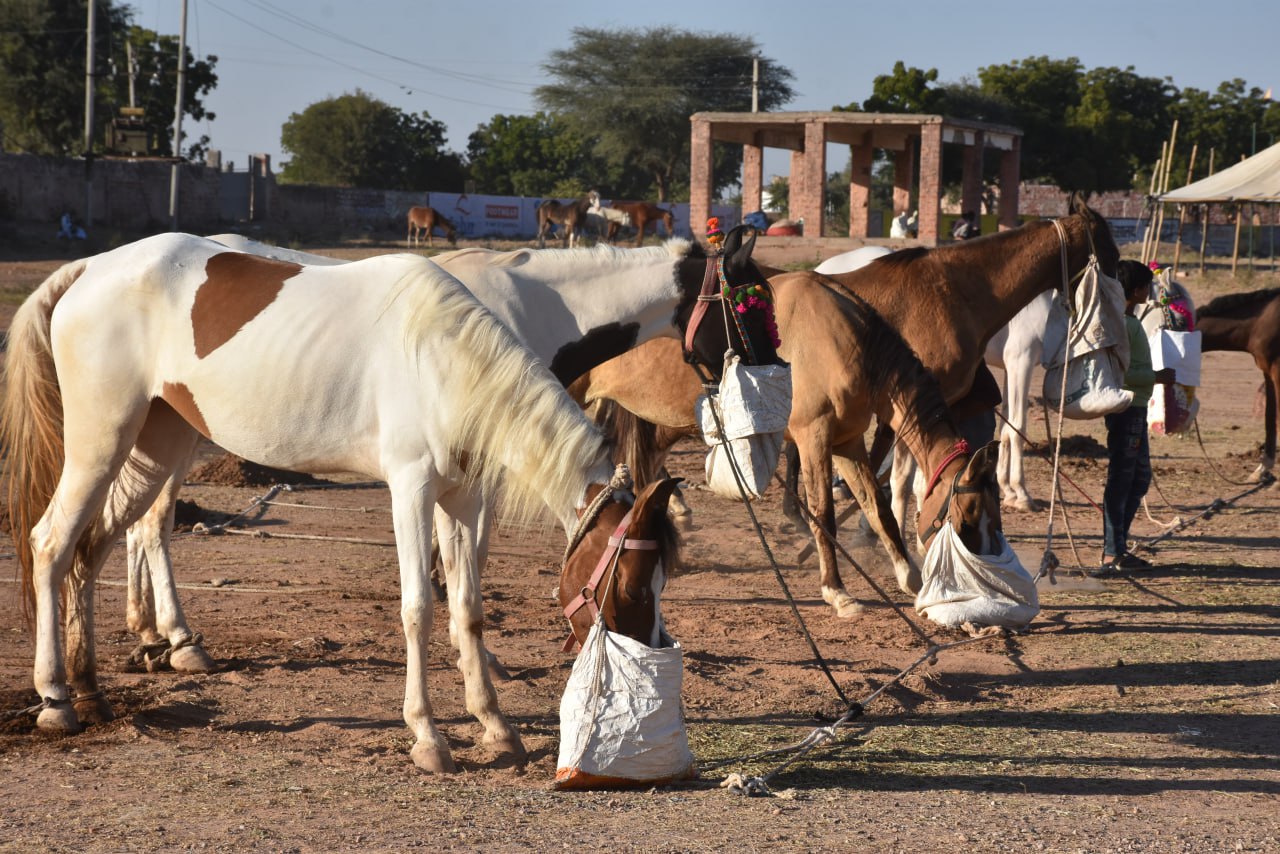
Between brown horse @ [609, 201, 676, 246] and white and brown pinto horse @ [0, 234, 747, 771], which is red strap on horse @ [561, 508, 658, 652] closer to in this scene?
white and brown pinto horse @ [0, 234, 747, 771]

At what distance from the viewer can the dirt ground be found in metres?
3.70

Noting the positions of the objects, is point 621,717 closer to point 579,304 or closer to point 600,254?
point 579,304

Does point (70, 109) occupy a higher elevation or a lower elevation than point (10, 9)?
lower

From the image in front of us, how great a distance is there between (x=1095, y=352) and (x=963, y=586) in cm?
243

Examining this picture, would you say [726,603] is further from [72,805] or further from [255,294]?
[72,805]

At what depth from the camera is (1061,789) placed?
4254 millimetres

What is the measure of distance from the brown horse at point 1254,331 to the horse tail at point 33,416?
1090cm

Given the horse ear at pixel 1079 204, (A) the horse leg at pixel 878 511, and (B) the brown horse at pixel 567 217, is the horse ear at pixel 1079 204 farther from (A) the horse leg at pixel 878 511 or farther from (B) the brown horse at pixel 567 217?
(B) the brown horse at pixel 567 217

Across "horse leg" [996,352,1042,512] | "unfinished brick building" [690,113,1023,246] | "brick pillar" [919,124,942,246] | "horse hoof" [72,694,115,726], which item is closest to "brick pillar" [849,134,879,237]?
"unfinished brick building" [690,113,1023,246]

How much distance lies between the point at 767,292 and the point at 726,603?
2594mm

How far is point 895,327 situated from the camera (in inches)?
293

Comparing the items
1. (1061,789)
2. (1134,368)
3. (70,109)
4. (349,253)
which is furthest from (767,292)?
(70,109)

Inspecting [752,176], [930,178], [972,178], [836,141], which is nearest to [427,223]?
[752,176]

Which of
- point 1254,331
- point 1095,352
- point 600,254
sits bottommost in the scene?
point 1095,352
